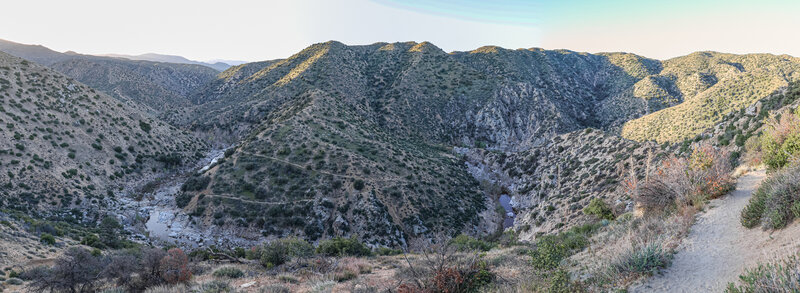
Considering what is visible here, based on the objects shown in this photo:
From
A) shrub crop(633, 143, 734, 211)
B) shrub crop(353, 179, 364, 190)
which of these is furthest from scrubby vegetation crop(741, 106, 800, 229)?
shrub crop(353, 179, 364, 190)

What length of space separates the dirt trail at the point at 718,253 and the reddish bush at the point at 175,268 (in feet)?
45.7

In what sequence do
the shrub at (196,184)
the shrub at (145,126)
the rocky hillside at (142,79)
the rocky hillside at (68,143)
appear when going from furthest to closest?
the rocky hillside at (142,79)
the shrub at (145,126)
the shrub at (196,184)
the rocky hillside at (68,143)

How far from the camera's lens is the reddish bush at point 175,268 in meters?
11.3

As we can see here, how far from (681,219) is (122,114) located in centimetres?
6441

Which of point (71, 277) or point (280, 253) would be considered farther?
point (280, 253)

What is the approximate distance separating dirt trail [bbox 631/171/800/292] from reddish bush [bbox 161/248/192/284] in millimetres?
13937

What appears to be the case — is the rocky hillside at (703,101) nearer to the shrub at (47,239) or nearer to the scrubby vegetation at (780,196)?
the scrubby vegetation at (780,196)

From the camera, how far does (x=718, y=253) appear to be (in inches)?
252

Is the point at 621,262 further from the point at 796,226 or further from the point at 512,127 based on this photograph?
the point at 512,127

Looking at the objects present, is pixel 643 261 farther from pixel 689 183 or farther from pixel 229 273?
pixel 229 273

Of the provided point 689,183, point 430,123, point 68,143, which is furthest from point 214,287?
point 430,123

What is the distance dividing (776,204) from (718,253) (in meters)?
1.72

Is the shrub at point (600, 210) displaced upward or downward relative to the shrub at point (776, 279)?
downward

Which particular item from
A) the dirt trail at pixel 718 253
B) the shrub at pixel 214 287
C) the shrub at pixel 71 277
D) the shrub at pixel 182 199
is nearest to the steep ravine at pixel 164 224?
the shrub at pixel 182 199
